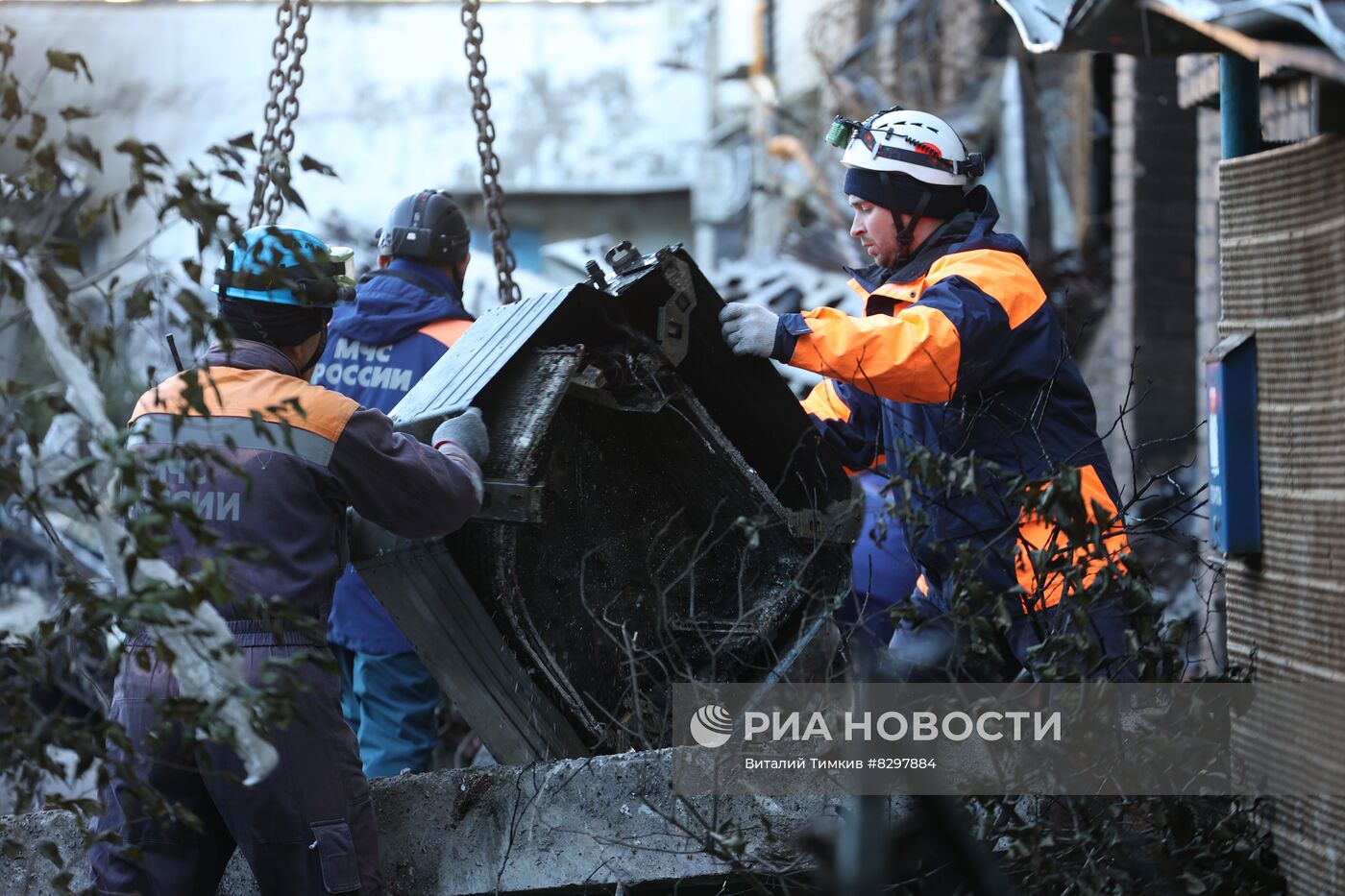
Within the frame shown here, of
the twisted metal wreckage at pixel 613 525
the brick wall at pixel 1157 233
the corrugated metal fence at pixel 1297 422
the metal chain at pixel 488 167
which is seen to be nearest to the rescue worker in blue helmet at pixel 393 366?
the metal chain at pixel 488 167

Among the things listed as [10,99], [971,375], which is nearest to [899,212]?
[971,375]

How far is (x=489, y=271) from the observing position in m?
11.6

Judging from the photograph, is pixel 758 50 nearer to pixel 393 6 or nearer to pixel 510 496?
pixel 393 6

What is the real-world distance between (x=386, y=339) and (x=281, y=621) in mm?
2086

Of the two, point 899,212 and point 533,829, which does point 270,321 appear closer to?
point 533,829

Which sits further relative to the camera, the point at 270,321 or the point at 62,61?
the point at 270,321

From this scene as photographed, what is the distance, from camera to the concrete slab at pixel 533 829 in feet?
11.2

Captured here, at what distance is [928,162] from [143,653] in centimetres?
235

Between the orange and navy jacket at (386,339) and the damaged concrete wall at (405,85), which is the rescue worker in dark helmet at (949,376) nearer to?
the orange and navy jacket at (386,339)

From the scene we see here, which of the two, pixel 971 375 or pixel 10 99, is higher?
pixel 10 99

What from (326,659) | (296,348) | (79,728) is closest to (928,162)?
(296,348)

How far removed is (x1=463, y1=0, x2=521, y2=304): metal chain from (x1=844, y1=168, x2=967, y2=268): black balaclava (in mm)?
1364

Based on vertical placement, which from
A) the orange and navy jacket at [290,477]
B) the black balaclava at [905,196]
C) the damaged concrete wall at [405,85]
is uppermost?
the damaged concrete wall at [405,85]

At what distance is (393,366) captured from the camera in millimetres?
4867
